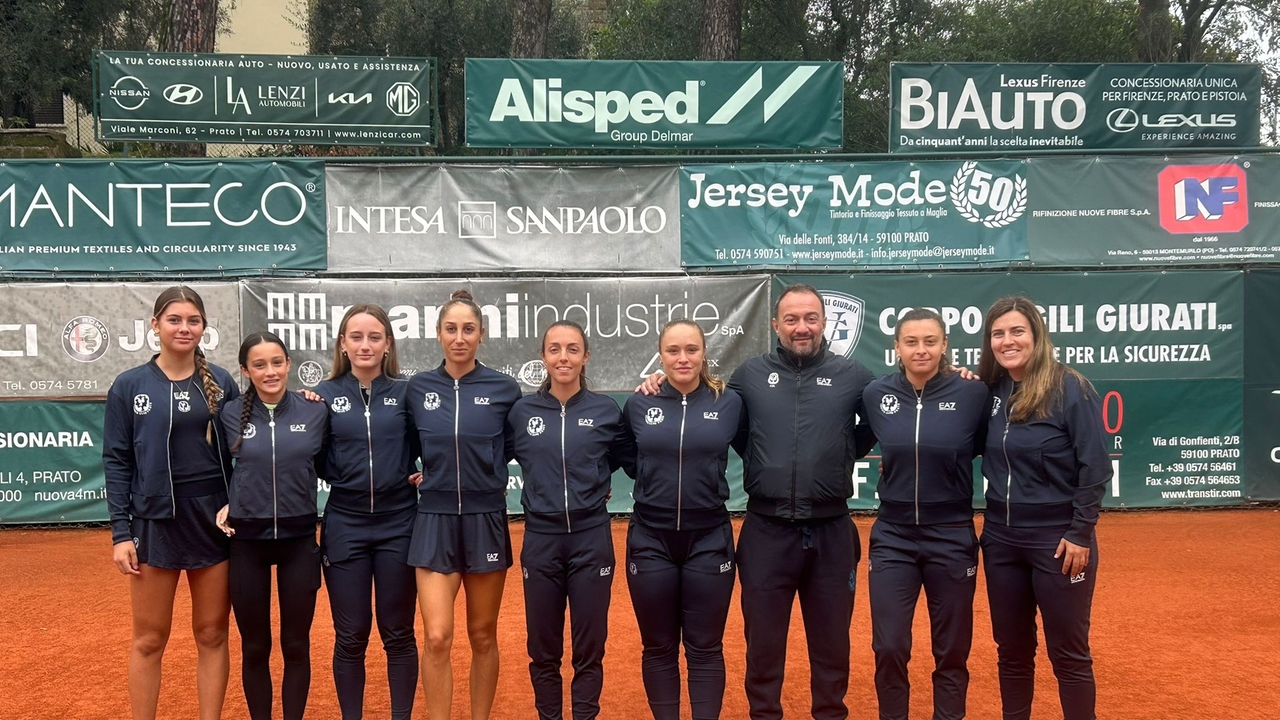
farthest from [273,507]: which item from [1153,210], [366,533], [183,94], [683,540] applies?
[1153,210]

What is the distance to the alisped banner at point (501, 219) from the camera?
9.84 meters

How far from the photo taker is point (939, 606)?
14.2ft

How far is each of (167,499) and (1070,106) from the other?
9.19m

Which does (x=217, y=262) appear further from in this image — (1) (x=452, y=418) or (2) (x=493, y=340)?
(1) (x=452, y=418)

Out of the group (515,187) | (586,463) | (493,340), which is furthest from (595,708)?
(515,187)

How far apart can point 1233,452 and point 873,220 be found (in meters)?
4.31

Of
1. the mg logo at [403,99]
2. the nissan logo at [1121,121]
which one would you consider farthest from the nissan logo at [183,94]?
the nissan logo at [1121,121]

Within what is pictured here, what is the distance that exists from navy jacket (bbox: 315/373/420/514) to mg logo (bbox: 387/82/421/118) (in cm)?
616

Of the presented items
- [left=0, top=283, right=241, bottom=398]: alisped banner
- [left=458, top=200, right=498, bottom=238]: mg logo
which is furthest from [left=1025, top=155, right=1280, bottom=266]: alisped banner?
[left=0, top=283, right=241, bottom=398]: alisped banner

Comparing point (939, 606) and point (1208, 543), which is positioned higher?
point (939, 606)

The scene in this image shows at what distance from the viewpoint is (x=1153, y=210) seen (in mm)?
10078

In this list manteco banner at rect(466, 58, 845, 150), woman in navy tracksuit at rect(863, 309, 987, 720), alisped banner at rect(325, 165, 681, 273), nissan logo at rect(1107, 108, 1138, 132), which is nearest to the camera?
woman in navy tracksuit at rect(863, 309, 987, 720)

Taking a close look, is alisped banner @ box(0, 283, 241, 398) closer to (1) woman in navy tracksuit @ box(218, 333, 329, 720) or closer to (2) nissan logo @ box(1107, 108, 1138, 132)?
(1) woman in navy tracksuit @ box(218, 333, 329, 720)

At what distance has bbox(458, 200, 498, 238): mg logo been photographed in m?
9.88
